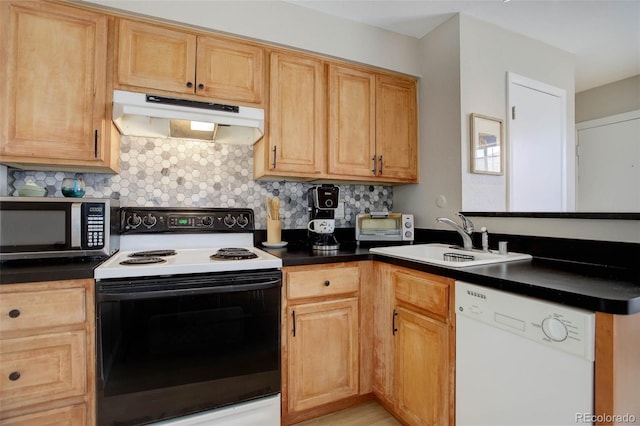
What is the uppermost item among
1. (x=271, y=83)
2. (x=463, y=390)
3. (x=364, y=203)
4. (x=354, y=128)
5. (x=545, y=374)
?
(x=271, y=83)

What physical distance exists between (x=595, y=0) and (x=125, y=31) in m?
2.82

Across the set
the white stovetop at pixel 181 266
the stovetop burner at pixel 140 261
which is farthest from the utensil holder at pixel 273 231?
the stovetop burner at pixel 140 261

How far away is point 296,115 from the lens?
1996 millimetres

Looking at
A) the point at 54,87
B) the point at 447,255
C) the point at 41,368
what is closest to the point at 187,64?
the point at 54,87

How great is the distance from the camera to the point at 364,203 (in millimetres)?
2553

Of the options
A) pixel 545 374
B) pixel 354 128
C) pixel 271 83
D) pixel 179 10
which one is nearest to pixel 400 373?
pixel 545 374

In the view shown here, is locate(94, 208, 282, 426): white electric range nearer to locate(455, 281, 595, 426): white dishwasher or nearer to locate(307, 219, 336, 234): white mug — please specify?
locate(307, 219, 336, 234): white mug

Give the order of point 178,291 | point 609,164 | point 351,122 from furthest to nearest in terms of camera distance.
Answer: point 609,164
point 351,122
point 178,291

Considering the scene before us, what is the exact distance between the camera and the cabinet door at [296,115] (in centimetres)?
193

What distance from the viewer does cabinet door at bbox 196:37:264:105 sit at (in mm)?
1771

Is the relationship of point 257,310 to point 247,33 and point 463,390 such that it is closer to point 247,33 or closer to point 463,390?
point 463,390

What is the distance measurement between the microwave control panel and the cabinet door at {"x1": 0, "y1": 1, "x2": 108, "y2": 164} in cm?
30

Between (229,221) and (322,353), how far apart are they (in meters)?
0.99

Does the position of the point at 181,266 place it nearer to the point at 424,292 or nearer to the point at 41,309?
the point at 41,309
